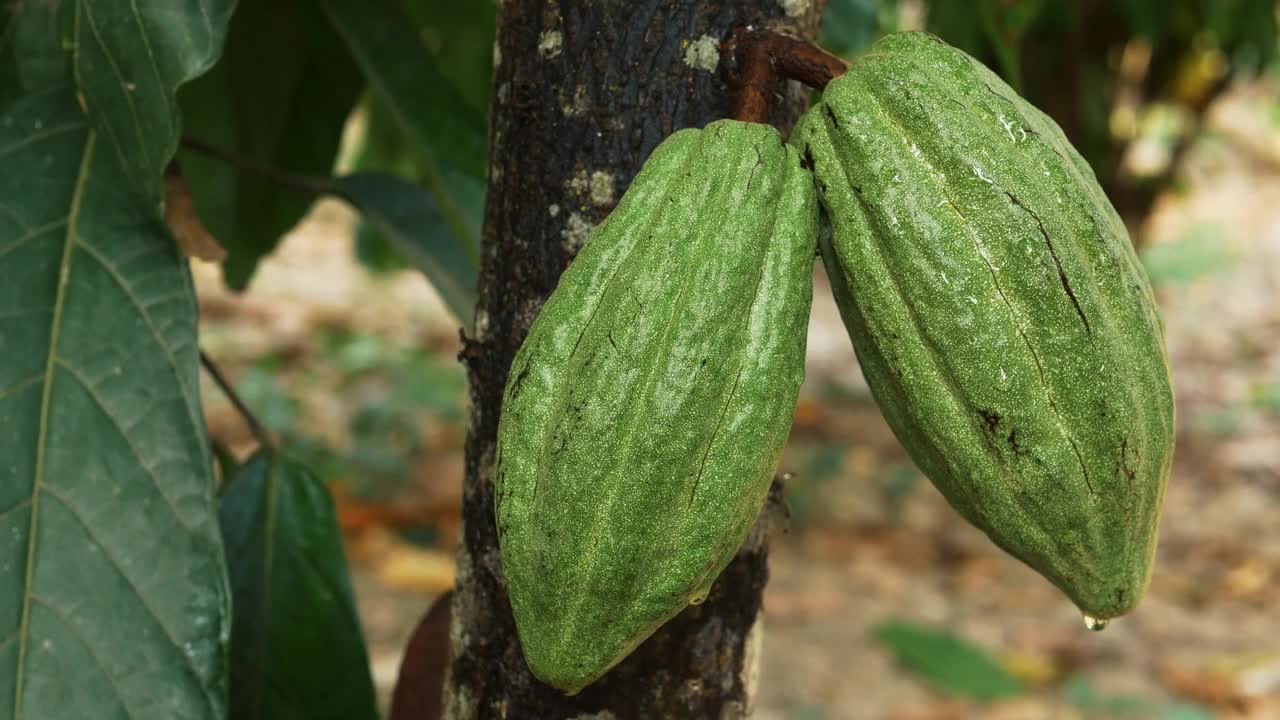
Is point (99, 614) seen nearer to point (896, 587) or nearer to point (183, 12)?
point (183, 12)

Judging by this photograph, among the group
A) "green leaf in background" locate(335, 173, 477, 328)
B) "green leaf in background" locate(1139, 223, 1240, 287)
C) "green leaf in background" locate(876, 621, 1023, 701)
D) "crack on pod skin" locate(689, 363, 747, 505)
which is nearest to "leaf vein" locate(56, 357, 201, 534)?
"green leaf in background" locate(335, 173, 477, 328)

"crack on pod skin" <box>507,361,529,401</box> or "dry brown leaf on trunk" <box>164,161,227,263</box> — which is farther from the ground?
"crack on pod skin" <box>507,361,529,401</box>

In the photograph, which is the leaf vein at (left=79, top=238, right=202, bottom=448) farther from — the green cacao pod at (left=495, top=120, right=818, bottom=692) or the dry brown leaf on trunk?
the green cacao pod at (left=495, top=120, right=818, bottom=692)

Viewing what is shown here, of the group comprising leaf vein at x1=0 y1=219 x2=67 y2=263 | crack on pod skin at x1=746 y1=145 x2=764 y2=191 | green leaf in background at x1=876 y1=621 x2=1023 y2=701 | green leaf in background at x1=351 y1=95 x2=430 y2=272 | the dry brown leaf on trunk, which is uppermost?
crack on pod skin at x1=746 y1=145 x2=764 y2=191

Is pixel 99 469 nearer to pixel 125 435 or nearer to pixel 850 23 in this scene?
pixel 125 435

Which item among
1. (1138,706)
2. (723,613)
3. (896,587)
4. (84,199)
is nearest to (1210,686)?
(1138,706)

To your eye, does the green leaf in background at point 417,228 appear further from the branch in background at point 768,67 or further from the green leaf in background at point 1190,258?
the green leaf in background at point 1190,258

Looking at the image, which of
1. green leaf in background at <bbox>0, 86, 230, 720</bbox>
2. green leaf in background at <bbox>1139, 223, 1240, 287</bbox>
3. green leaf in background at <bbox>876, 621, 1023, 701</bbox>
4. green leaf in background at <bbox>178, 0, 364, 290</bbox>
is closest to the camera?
green leaf in background at <bbox>0, 86, 230, 720</bbox>
